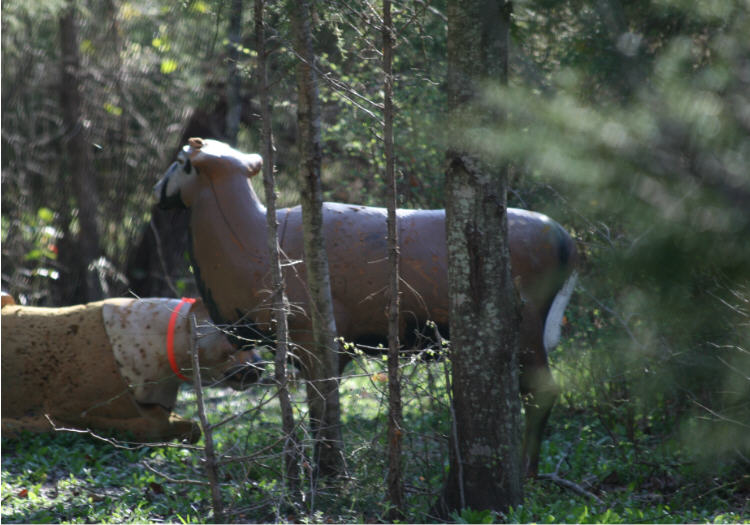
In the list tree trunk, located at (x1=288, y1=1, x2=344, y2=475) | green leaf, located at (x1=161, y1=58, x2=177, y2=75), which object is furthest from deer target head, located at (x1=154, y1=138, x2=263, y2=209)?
green leaf, located at (x1=161, y1=58, x2=177, y2=75)

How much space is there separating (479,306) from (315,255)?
3.67 feet

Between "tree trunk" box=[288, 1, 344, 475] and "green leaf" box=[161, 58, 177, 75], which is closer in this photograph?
"tree trunk" box=[288, 1, 344, 475]

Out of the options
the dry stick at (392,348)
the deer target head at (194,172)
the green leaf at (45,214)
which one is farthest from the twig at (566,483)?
the green leaf at (45,214)

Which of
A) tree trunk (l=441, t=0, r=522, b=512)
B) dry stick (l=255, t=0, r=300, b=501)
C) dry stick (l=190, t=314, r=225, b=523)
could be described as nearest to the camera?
dry stick (l=190, t=314, r=225, b=523)

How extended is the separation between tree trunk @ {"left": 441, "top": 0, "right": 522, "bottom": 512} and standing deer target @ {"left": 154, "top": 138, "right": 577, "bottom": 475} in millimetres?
1089

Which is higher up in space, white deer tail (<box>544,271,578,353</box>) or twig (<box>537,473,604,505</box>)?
white deer tail (<box>544,271,578,353</box>)

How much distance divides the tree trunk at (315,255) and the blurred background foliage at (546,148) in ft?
0.57

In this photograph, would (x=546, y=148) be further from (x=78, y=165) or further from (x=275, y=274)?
(x=78, y=165)

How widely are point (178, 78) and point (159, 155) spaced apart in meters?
1.38

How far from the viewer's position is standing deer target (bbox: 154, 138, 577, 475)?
5328mm

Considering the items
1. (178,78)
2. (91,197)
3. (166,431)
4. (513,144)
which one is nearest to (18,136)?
(91,197)

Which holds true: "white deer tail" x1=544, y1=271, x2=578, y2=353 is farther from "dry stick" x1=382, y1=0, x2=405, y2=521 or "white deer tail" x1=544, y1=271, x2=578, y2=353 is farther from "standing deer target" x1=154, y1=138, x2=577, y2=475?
"dry stick" x1=382, y1=0, x2=405, y2=521

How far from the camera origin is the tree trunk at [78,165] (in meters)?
10.7

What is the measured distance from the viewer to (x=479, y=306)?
411 cm
